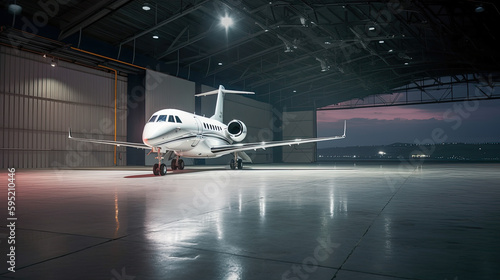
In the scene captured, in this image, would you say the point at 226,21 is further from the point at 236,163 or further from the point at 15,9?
the point at 15,9

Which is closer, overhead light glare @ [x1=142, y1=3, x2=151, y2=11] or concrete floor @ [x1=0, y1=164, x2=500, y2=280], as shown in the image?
concrete floor @ [x1=0, y1=164, x2=500, y2=280]

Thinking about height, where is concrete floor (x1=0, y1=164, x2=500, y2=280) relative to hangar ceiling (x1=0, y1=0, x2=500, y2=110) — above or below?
below

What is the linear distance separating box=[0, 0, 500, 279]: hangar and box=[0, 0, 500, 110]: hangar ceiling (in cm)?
17

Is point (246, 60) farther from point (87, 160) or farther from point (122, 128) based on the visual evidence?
point (87, 160)

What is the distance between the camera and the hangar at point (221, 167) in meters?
3.50

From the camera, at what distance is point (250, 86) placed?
43.0 metres

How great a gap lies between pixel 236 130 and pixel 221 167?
5160mm

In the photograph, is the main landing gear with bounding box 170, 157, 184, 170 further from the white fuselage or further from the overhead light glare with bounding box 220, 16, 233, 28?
the overhead light glare with bounding box 220, 16, 233, 28

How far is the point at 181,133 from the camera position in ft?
61.3

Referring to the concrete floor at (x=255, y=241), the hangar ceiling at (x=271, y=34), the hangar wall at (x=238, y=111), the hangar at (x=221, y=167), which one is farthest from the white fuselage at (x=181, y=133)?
the hangar wall at (x=238, y=111)

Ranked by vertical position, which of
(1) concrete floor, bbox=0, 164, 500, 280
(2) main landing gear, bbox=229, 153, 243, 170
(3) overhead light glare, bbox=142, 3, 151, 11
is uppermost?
(3) overhead light glare, bbox=142, 3, 151, 11

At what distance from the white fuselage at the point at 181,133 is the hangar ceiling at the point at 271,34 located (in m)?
7.07

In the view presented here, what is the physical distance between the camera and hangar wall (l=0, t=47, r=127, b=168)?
24.9 metres

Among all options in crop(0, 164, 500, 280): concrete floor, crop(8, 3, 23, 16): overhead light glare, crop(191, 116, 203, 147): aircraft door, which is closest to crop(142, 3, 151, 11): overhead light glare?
crop(8, 3, 23, 16): overhead light glare
